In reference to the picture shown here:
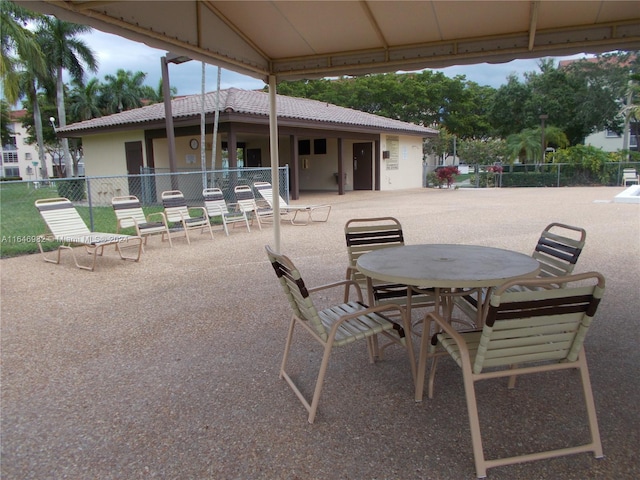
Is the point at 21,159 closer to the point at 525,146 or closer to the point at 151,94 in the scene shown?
the point at 151,94

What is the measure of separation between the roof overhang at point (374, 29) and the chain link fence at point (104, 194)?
4246 millimetres

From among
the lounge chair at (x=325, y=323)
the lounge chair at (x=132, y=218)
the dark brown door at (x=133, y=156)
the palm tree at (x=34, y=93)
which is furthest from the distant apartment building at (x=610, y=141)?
the lounge chair at (x=325, y=323)

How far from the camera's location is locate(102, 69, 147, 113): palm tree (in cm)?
3841

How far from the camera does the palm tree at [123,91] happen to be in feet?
126

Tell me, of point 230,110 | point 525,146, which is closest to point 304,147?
point 230,110

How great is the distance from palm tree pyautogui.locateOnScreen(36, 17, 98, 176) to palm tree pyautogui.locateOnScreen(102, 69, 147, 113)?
10.5 metres

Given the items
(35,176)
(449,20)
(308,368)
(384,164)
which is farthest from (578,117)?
→ (35,176)

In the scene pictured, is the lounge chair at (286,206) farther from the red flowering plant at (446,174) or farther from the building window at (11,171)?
the building window at (11,171)

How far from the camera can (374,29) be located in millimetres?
4652

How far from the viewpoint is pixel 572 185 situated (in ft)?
78.6

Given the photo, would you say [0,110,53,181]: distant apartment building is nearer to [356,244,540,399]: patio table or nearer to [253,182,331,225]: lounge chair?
[253,182,331,225]: lounge chair

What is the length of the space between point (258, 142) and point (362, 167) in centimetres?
542

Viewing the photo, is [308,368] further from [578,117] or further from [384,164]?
[578,117]

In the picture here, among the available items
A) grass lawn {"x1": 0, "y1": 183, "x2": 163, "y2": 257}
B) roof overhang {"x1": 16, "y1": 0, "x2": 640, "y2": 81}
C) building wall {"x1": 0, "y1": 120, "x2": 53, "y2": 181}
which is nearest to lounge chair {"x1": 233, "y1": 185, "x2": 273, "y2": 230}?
grass lawn {"x1": 0, "y1": 183, "x2": 163, "y2": 257}
